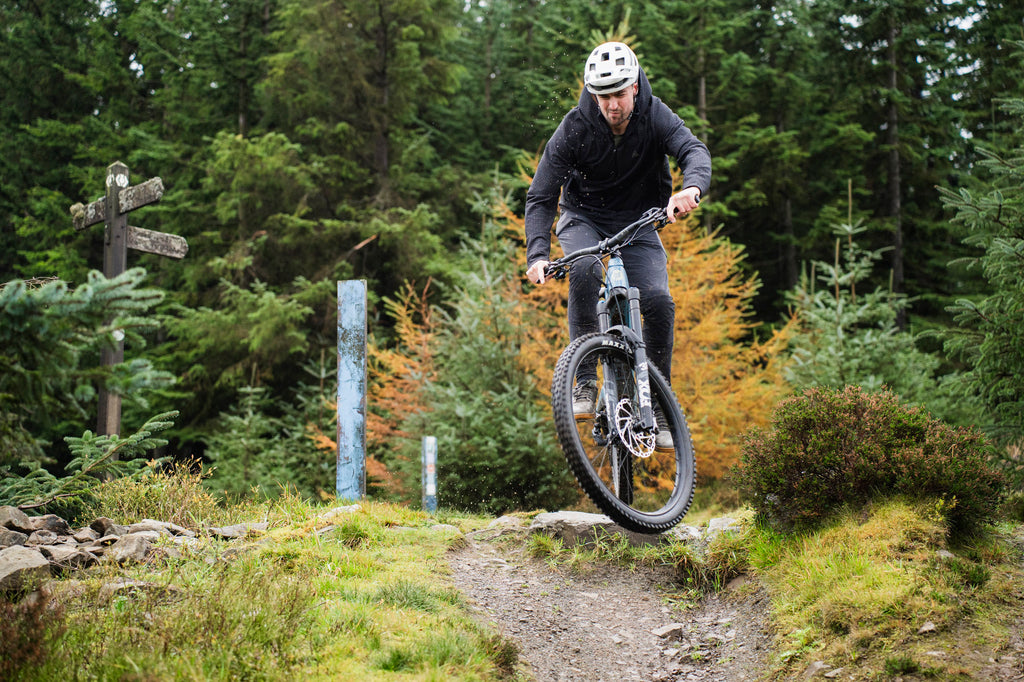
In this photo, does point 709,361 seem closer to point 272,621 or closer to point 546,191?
point 546,191

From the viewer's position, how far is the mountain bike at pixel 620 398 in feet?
13.2

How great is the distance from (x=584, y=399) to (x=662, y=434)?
590 millimetres

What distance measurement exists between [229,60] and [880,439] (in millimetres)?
18174

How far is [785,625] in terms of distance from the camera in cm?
421

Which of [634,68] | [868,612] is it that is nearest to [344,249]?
[634,68]

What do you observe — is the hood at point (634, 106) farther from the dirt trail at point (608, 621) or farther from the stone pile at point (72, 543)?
the stone pile at point (72, 543)

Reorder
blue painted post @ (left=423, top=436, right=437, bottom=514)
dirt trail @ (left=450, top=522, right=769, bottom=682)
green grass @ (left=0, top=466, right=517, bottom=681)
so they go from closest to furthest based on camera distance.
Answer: green grass @ (left=0, top=466, right=517, bottom=681) < dirt trail @ (left=450, top=522, right=769, bottom=682) < blue painted post @ (left=423, top=436, right=437, bottom=514)

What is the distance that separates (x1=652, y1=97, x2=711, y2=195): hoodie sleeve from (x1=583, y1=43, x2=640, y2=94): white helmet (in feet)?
1.11

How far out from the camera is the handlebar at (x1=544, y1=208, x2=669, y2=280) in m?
4.38

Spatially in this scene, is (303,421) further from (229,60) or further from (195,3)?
(195,3)

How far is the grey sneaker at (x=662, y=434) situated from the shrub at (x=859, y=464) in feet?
2.69

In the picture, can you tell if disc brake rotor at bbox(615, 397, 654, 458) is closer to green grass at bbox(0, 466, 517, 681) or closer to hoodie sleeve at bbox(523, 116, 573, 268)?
hoodie sleeve at bbox(523, 116, 573, 268)

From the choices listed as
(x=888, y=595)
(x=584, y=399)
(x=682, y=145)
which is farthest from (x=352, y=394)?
(x=888, y=595)

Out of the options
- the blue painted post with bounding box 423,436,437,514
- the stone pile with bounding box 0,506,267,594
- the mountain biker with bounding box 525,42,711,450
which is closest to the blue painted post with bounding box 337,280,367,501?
the blue painted post with bounding box 423,436,437,514
